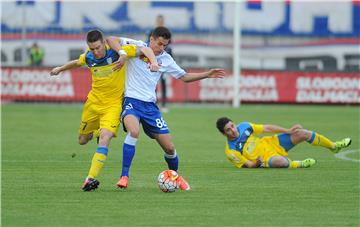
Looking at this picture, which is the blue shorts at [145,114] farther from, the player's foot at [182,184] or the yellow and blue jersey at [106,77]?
the player's foot at [182,184]

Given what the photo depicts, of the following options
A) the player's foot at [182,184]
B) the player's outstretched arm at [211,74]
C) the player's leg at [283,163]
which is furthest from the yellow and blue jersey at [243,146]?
the player's foot at [182,184]

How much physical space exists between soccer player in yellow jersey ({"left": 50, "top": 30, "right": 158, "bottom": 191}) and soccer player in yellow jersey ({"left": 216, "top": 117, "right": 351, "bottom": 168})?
2.24 metres

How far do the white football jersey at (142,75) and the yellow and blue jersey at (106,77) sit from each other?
5.5 inches

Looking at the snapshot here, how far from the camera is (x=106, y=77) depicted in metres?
11.9

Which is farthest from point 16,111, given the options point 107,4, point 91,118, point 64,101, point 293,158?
point 91,118

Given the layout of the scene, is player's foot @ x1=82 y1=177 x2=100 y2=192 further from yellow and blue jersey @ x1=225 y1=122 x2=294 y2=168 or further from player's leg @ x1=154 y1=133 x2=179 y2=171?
yellow and blue jersey @ x1=225 y1=122 x2=294 y2=168

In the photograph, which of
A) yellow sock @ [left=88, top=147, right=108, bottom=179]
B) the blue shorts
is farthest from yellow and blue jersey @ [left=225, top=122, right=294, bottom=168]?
yellow sock @ [left=88, top=147, right=108, bottom=179]

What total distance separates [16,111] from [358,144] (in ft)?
41.9

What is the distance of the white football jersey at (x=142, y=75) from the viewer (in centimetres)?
1171

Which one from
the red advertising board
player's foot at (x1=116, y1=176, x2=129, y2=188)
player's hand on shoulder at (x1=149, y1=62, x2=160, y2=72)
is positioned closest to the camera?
player's hand on shoulder at (x1=149, y1=62, x2=160, y2=72)

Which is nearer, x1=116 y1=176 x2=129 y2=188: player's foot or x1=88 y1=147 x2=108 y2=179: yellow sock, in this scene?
x1=88 y1=147 x2=108 y2=179: yellow sock

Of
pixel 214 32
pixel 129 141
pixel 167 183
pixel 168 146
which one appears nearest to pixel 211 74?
pixel 168 146

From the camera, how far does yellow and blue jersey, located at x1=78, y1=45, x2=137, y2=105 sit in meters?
11.8

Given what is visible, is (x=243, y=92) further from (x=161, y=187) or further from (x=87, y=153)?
(x=161, y=187)
